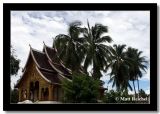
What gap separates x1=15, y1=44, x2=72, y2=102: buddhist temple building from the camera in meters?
3.25

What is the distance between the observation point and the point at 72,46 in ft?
10.8

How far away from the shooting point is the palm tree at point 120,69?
3248mm

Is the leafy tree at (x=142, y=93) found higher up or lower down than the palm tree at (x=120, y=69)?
lower down

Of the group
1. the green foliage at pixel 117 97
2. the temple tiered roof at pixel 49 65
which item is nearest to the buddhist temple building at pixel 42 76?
the temple tiered roof at pixel 49 65

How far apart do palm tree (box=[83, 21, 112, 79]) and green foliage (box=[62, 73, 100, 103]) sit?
71mm

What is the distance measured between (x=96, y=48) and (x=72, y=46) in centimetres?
21

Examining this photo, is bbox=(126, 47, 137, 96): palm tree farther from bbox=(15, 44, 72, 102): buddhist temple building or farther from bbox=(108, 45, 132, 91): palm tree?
bbox=(15, 44, 72, 102): buddhist temple building

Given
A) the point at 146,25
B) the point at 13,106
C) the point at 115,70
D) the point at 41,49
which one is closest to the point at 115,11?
the point at 146,25

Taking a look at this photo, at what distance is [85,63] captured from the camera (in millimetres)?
3279

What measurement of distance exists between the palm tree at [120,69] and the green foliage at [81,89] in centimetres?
16

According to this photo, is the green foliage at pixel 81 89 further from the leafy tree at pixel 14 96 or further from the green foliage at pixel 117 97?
the leafy tree at pixel 14 96

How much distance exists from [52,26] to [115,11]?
0.56 meters

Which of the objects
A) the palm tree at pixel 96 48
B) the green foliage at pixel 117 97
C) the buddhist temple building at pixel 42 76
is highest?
the palm tree at pixel 96 48

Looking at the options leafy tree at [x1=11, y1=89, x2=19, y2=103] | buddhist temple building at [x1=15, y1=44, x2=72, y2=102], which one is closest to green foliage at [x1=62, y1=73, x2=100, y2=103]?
buddhist temple building at [x1=15, y1=44, x2=72, y2=102]
